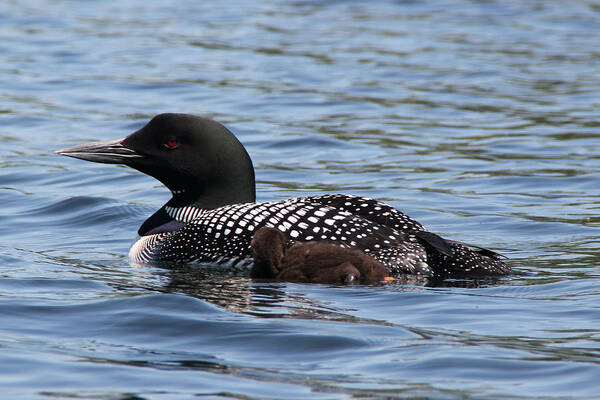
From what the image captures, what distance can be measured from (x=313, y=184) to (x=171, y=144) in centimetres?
237

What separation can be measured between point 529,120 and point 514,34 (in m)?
4.78

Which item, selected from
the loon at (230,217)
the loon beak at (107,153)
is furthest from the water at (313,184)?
the loon beak at (107,153)

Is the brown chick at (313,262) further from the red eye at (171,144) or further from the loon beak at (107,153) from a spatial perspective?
the loon beak at (107,153)

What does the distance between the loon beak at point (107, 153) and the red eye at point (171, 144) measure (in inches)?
6.6

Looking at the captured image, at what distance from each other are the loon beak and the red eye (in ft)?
0.55

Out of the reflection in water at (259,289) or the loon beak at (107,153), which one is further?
the loon beak at (107,153)

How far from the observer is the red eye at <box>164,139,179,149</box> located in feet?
20.1

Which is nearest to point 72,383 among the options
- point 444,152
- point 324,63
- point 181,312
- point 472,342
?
point 181,312

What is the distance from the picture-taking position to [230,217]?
575 centimetres

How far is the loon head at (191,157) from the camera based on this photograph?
6102 mm

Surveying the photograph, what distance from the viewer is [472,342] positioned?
14.5 ft

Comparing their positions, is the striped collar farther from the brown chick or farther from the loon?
the brown chick

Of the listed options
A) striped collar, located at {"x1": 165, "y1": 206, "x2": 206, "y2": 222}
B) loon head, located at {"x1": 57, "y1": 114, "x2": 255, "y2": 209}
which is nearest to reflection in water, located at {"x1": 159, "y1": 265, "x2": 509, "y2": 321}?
striped collar, located at {"x1": 165, "y1": 206, "x2": 206, "y2": 222}

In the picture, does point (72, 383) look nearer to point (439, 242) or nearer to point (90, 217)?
point (439, 242)
